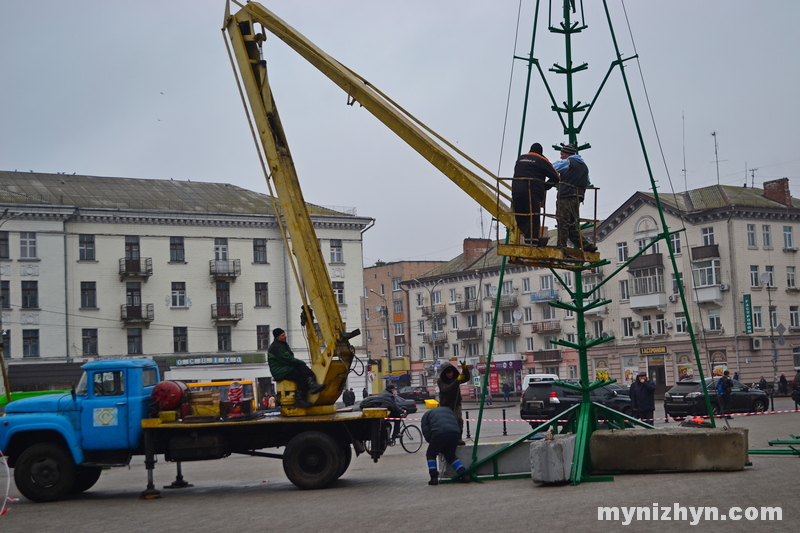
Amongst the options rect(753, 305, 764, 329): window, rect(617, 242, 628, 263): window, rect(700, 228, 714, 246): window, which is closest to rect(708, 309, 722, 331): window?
rect(753, 305, 764, 329): window

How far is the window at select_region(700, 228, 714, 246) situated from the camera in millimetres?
66000

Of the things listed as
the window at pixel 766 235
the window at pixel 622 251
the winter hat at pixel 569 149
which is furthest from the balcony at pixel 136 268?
the winter hat at pixel 569 149

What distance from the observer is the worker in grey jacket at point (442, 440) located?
14.5 meters

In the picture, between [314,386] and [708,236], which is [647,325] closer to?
[708,236]

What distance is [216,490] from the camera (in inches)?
653

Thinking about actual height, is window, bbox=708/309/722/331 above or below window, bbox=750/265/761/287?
below

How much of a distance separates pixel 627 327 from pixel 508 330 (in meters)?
15.0

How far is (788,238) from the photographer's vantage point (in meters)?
68.3

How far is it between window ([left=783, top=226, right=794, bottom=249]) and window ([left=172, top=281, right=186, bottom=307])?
41550 mm

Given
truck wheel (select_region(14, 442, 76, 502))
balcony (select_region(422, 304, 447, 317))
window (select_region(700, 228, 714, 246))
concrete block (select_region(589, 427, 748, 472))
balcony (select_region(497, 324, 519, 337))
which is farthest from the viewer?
balcony (select_region(422, 304, 447, 317))

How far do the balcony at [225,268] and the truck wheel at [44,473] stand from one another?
46984mm

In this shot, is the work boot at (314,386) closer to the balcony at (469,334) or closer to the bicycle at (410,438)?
the bicycle at (410,438)

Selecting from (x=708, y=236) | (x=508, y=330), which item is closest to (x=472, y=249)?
(x=508, y=330)

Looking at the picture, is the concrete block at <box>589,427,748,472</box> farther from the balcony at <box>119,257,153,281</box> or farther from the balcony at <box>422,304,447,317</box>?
the balcony at <box>422,304,447,317</box>
